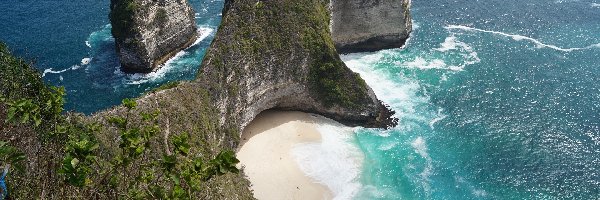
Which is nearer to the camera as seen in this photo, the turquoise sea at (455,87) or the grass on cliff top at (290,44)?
the turquoise sea at (455,87)

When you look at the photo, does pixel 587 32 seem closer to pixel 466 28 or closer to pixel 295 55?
pixel 466 28

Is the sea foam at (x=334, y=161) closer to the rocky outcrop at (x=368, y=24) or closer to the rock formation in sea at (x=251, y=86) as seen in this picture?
the rock formation in sea at (x=251, y=86)

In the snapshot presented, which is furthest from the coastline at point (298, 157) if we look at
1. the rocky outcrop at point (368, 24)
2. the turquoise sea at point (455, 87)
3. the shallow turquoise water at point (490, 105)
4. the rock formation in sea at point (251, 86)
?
the rocky outcrop at point (368, 24)

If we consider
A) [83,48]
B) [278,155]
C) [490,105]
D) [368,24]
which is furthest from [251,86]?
[83,48]

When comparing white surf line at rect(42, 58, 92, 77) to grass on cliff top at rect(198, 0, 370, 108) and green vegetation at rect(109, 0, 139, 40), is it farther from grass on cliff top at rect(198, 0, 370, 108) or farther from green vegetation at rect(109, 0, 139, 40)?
grass on cliff top at rect(198, 0, 370, 108)

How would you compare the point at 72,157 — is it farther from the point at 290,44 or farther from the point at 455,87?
the point at 455,87
